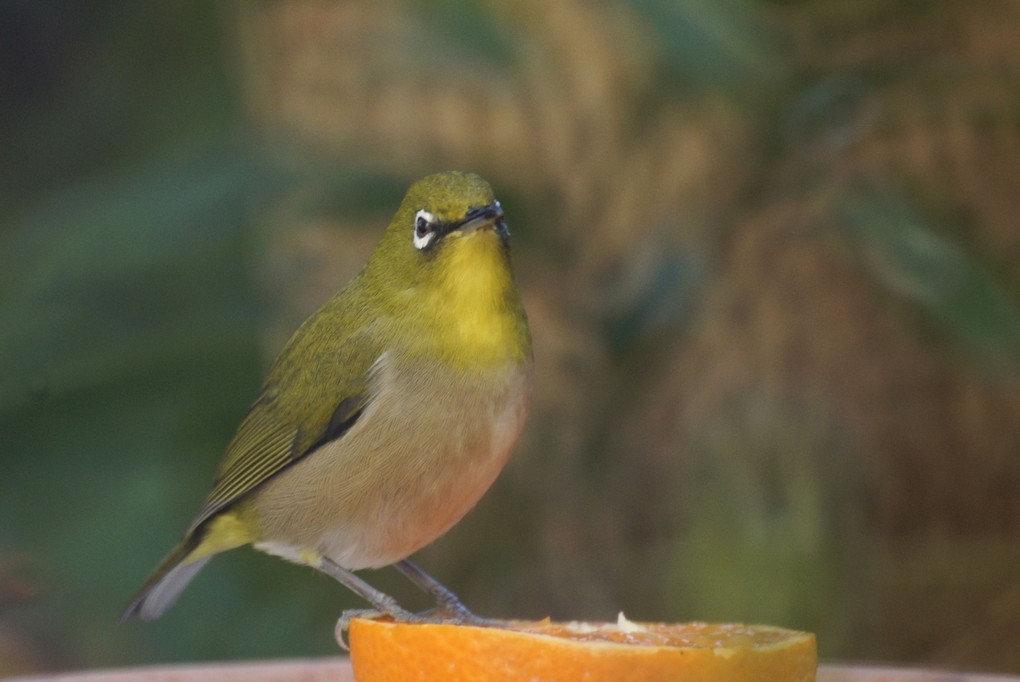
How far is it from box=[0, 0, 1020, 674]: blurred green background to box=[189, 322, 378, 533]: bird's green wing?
706mm

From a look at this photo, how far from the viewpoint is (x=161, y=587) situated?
2586 mm

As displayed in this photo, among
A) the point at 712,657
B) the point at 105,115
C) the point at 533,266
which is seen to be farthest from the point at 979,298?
the point at 105,115

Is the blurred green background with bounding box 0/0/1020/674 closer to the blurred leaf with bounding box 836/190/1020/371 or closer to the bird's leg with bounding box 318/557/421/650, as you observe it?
the blurred leaf with bounding box 836/190/1020/371

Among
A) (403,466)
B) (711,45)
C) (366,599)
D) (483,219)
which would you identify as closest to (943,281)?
(711,45)

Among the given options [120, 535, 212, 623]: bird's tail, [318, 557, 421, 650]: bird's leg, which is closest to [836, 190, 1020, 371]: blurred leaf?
[318, 557, 421, 650]: bird's leg

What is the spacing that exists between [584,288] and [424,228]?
90 cm

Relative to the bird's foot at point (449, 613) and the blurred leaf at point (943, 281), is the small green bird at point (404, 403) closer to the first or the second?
the bird's foot at point (449, 613)

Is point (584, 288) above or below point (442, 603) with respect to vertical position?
above

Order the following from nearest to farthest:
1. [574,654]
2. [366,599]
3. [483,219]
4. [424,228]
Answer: [574,654] < [483,219] < [424,228] < [366,599]

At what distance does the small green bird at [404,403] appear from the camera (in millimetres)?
2051

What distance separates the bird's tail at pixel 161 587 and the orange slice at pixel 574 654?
89cm

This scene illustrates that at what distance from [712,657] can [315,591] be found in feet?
7.94

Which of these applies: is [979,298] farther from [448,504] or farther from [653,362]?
[448,504]

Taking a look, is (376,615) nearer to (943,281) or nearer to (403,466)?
(403,466)
